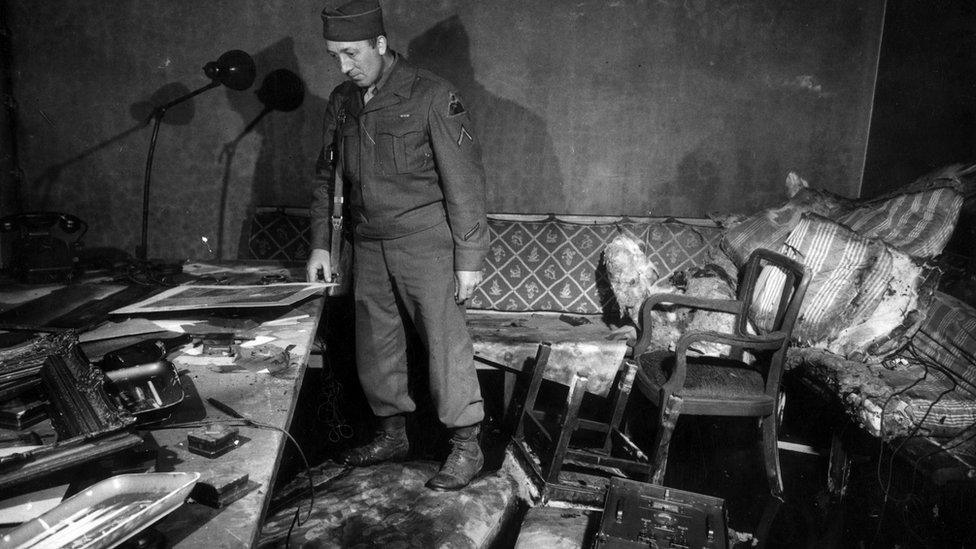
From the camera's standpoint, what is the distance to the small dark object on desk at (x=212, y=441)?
54.3 inches

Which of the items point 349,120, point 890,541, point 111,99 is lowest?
point 890,541

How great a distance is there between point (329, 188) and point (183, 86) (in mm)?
2185

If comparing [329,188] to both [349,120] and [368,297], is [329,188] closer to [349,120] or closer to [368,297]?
[349,120]

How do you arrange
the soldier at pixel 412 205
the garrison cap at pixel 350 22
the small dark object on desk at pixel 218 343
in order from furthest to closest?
the soldier at pixel 412 205, the garrison cap at pixel 350 22, the small dark object on desk at pixel 218 343

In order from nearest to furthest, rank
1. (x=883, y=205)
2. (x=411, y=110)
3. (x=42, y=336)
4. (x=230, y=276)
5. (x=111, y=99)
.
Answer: (x=42, y=336) < (x=411, y=110) < (x=230, y=276) < (x=883, y=205) < (x=111, y=99)

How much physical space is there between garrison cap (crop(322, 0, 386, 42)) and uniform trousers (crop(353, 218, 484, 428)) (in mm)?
865

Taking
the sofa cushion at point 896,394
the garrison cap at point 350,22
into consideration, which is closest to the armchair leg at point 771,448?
the sofa cushion at point 896,394

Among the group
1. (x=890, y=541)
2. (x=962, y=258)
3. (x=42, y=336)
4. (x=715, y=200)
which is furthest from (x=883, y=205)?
(x=42, y=336)

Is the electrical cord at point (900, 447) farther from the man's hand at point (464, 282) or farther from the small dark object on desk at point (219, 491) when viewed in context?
the small dark object on desk at point (219, 491)

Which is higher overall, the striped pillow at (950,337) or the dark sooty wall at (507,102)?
the dark sooty wall at (507,102)

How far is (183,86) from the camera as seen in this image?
4270 mm

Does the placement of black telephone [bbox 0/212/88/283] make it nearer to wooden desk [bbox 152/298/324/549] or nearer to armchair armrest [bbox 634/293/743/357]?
wooden desk [bbox 152/298/324/549]

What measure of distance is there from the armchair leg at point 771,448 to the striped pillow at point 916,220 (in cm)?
129

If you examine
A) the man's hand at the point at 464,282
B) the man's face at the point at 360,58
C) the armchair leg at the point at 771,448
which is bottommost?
the armchair leg at the point at 771,448
